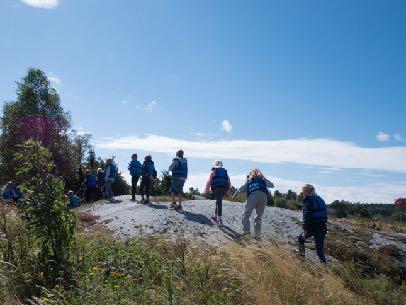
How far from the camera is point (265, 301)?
6.05 meters

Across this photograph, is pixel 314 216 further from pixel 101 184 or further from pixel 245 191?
pixel 101 184

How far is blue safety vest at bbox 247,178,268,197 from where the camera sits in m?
11.9

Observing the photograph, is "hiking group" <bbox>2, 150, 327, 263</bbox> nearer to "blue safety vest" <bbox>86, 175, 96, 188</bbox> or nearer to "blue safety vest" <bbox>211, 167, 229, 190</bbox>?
"blue safety vest" <bbox>211, 167, 229, 190</bbox>

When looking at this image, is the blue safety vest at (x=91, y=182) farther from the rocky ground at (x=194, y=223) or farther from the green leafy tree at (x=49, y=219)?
the green leafy tree at (x=49, y=219)

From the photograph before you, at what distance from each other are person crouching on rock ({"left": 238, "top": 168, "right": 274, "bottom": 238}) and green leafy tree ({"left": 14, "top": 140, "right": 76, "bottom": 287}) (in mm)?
5886

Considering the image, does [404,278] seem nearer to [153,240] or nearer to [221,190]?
[221,190]

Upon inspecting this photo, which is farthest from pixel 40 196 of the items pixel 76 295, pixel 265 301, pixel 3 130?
pixel 3 130

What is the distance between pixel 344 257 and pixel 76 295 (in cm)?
960

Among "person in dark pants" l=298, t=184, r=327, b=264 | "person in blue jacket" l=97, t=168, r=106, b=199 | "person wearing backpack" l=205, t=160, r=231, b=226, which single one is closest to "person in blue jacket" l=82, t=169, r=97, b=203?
"person in blue jacket" l=97, t=168, r=106, b=199

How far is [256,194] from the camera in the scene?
38.8 feet

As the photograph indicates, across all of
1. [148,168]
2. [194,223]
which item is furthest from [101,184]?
[194,223]

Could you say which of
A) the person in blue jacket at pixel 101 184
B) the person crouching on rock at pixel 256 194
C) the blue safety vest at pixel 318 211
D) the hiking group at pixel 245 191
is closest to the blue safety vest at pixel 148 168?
the hiking group at pixel 245 191

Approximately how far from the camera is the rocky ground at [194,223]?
12219mm

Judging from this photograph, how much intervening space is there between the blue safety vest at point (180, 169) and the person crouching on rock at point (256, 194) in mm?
3153
